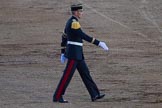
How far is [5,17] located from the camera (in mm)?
28734

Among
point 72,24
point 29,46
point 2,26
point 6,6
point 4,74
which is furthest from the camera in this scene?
point 6,6

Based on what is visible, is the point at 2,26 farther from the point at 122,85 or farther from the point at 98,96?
the point at 98,96

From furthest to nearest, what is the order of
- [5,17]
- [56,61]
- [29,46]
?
→ 1. [5,17]
2. [29,46]
3. [56,61]

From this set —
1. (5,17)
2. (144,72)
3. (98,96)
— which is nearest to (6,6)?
(5,17)

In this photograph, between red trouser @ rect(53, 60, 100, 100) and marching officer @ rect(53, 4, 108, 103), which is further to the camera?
red trouser @ rect(53, 60, 100, 100)

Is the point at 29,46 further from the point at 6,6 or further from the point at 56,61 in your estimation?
A: the point at 6,6

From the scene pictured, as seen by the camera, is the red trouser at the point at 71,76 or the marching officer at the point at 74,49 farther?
the red trouser at the point at 71,76

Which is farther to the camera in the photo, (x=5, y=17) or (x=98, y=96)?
(x=5, y=17)

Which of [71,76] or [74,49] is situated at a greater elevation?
[74,49]

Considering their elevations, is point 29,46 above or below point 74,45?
below

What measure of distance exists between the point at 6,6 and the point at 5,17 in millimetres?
2810

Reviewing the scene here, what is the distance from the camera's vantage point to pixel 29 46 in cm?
2242

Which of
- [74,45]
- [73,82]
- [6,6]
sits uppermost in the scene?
[74,45]

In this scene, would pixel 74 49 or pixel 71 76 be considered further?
pixel 71 76
